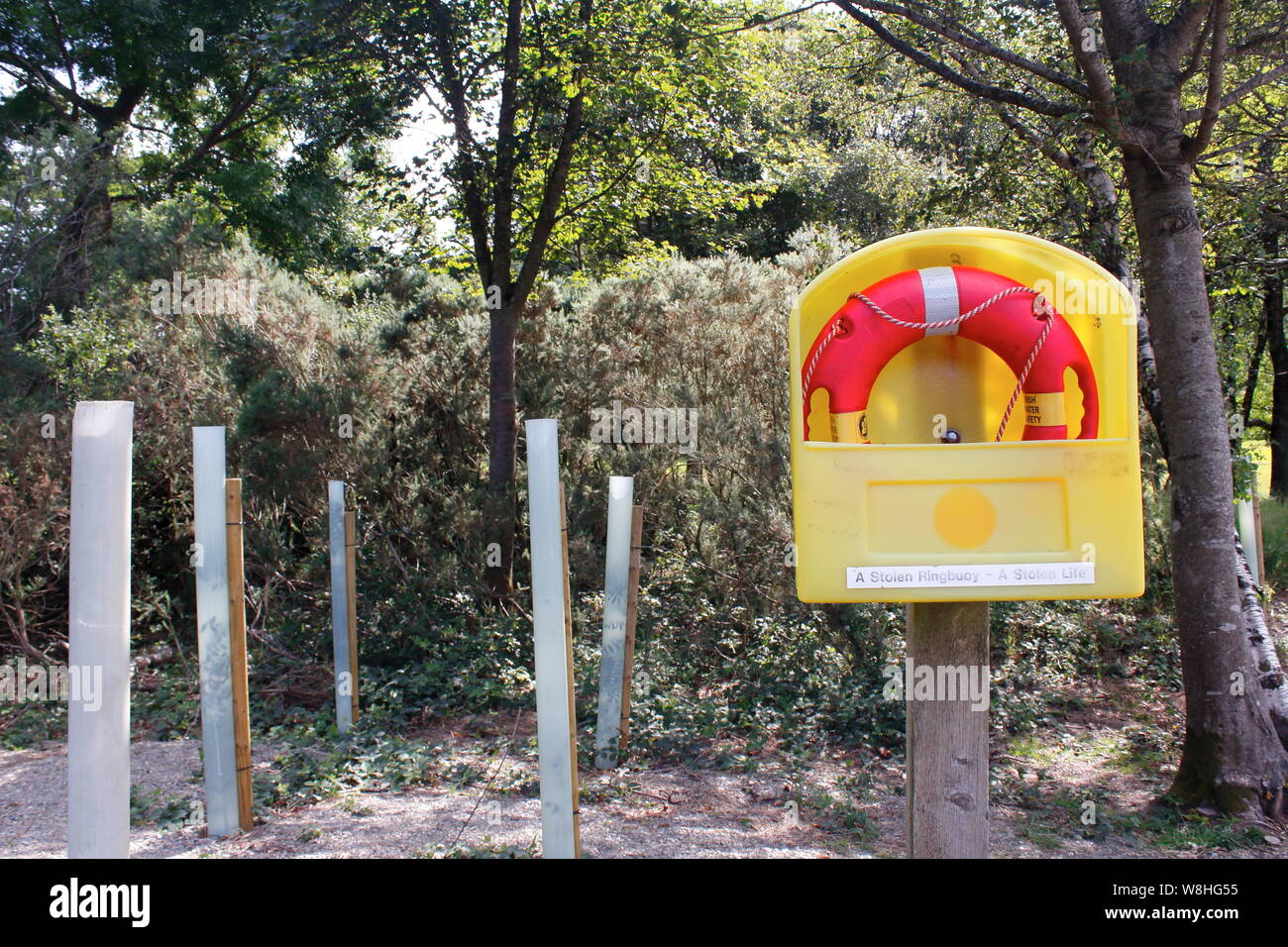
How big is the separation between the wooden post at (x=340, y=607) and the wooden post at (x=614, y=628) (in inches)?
68.9

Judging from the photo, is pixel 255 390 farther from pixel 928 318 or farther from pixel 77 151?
pixel 928 318

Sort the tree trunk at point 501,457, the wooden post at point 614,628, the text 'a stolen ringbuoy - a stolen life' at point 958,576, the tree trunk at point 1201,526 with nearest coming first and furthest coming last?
the text 'a stolen ringbuoy - a stolen life' at point 958,576 < the tree trunk at point 1201,526 < the wooden post at point 614,628 < the tree trunk at point 501,457

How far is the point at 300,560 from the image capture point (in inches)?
368

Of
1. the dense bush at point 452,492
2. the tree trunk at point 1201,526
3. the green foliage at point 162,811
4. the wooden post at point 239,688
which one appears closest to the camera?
the wooden post at point 239,688

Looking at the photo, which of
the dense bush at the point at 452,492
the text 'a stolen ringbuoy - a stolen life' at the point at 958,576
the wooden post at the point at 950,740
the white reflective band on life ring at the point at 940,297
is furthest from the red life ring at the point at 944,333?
the dense bush at the point at 452,492

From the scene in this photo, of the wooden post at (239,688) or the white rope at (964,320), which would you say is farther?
the wooden post at (239,688)

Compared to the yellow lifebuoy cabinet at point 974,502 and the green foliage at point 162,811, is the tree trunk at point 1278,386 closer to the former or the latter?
the yellow lifebuoy cabinet at point 974,502

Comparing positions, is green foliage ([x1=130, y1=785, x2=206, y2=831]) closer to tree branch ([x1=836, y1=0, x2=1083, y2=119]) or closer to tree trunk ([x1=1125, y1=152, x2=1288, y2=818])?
tree trunk ([x1=1125, y1=152, x2=1288, y2=818])

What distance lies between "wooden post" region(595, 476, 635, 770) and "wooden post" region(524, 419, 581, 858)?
8.26 feet

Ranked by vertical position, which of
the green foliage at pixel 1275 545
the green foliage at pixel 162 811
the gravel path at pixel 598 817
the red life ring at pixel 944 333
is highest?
the red life ring at pixel 944 333

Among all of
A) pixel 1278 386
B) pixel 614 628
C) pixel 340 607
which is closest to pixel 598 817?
pixel 614 628

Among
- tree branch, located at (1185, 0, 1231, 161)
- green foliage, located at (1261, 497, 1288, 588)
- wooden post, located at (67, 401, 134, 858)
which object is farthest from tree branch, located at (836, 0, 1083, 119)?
green foliage, located at (1261, 497, 1288, 588)

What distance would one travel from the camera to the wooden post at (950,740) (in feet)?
9.43

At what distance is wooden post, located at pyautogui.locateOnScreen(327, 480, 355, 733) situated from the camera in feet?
21.2
